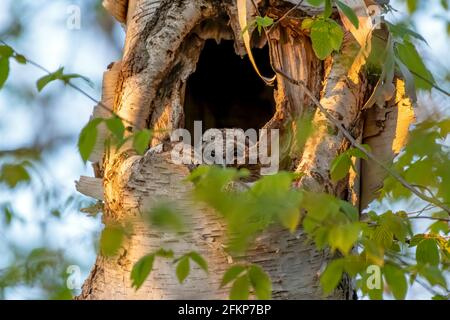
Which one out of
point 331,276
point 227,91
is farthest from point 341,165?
point 227,91

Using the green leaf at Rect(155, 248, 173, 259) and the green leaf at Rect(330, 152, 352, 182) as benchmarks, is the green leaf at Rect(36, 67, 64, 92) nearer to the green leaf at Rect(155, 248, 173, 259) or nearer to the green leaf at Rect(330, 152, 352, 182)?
the green leaf at Rect(155, 248, 173, 259)

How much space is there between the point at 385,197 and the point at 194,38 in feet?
2.34

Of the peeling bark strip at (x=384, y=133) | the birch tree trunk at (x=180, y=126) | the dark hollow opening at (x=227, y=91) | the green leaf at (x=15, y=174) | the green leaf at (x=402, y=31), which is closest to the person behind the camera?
the green leaf at (x=15, y=174)

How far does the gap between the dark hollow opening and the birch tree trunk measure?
40 centimetres

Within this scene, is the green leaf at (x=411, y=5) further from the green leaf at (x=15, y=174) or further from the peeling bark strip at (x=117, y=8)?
the peeling bark strip at (x=117, y=8)

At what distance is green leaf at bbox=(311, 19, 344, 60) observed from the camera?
1.85 metres

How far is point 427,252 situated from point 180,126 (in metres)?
0.74

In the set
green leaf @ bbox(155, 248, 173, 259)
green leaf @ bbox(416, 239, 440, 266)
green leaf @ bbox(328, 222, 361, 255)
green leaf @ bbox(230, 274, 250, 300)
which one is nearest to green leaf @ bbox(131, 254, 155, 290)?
green leaf @ bbox(155, 248, 173, 259)

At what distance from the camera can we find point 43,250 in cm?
186

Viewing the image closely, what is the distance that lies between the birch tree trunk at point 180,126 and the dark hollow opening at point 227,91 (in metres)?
0.40

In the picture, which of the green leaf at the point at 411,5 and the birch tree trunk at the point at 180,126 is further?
Answer: the birch tree trunk at the point at 180,126

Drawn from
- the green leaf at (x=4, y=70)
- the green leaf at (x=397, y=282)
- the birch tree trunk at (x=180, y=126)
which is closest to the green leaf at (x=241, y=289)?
the green leaf at (x=397, y=282)

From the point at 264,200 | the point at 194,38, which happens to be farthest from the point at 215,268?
the point at 194,38

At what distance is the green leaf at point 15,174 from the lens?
4.95 feet
